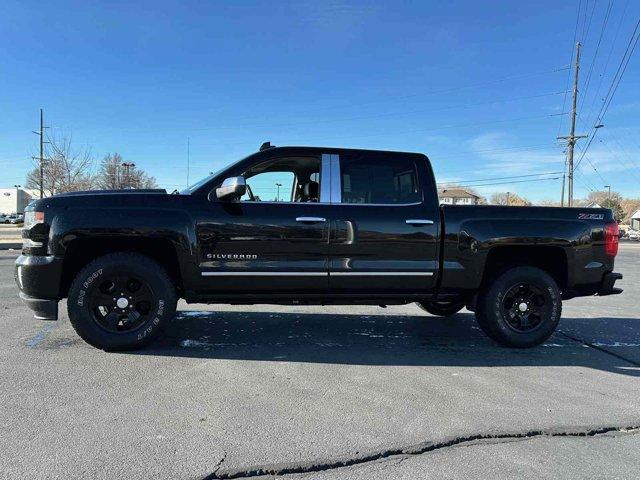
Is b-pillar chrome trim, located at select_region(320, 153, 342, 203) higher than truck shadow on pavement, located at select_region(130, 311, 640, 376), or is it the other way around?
b-pillar chrome trim, located at select_region(320, 153, 342, 203)

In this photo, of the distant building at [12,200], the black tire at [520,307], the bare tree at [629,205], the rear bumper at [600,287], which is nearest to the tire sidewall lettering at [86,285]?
the black tire at [520,307]

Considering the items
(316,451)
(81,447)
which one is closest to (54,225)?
(81,447)

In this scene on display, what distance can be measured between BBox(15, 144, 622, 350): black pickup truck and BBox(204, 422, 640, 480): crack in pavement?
1906 mm

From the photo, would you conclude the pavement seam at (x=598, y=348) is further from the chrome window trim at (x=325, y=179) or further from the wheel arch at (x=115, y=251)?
the wheel arch at (x=115, y=251)

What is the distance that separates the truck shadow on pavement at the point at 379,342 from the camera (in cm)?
483

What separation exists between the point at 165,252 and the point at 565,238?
406 centimetres

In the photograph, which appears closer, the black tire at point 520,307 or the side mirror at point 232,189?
the side mirror at point 232,189

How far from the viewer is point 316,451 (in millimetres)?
2938

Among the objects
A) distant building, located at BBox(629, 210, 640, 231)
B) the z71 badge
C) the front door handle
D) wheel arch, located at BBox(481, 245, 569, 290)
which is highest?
distant building, located at BBox(629, 210, 640, 231)

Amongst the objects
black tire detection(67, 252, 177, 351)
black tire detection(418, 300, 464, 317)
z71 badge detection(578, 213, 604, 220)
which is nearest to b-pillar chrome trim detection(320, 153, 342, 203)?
black tire detection(67, 252, 177, 351)

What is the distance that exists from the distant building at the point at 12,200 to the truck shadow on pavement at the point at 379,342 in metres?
117

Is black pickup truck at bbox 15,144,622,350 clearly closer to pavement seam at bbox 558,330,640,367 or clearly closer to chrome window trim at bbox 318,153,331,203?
chrome window trim at bbox 318,153,331,203

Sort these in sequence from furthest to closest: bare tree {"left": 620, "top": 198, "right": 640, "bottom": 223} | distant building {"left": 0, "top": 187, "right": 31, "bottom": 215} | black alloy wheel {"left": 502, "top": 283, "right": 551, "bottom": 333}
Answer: bare tree {"left": 620, "top": 198, "right": 640, "bottom": 223} → distant building {"left": 0, "top": 187, "right": 31, "bottom": 215} → black alloy wheel {"left": 502, "top": 283, "right": 551, "bottom": 333}

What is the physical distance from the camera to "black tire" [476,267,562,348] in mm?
5203
